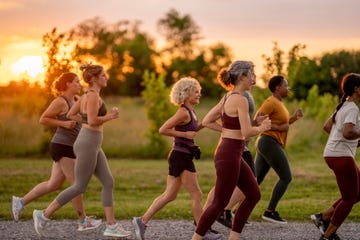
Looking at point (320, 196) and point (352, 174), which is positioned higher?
point (352, 174)

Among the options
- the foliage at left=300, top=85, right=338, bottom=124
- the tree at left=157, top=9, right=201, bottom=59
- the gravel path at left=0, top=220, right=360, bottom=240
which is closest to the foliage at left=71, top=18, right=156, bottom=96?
the tree at left=157, top=9, right=201, bottom=59

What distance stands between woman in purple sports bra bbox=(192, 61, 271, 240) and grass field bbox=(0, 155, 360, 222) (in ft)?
9.63

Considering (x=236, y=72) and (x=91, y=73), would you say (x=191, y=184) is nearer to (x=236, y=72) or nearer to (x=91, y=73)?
(x=236, y=72)

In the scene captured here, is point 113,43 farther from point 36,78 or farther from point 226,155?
point 226,155

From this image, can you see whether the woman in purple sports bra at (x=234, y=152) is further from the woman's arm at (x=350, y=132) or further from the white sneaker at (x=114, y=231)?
the white sneaker at (x=114, y=231)

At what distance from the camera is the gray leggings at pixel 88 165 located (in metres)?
7.77

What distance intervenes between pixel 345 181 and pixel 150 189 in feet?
22.9

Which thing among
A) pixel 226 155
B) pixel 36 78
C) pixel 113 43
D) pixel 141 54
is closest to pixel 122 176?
pixel 36 78

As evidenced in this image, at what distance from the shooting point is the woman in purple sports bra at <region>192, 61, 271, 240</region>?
6.54 m

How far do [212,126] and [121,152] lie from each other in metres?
13.9

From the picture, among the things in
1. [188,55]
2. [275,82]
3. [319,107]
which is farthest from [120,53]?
[275,82]

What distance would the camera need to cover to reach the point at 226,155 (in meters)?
6.62

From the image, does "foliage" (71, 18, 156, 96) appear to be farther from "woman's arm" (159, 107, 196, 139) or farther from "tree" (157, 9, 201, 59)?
"woman's arm" (159, 107, 196, 139)

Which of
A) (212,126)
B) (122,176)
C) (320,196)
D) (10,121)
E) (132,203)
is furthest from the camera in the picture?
(10,121)
